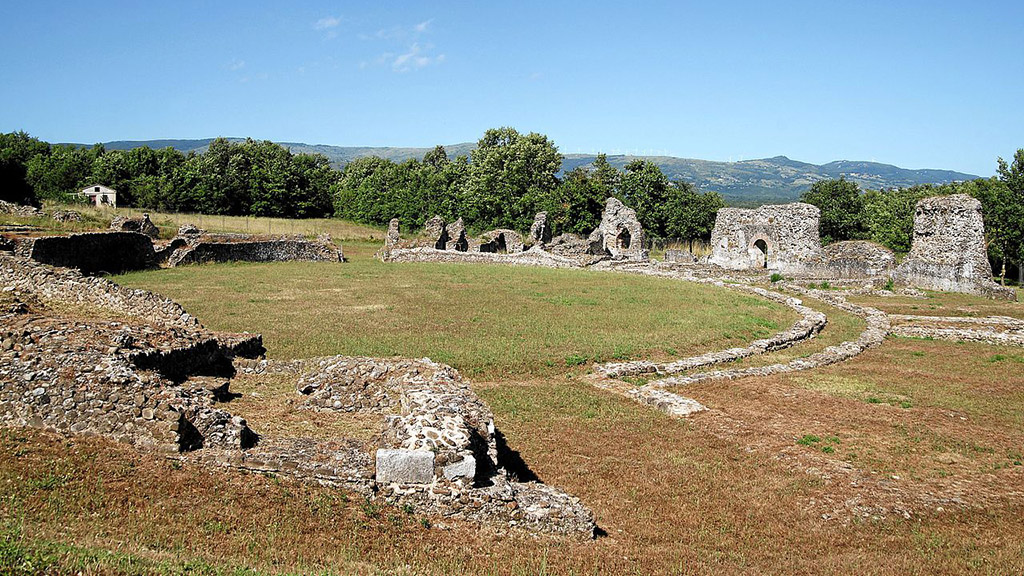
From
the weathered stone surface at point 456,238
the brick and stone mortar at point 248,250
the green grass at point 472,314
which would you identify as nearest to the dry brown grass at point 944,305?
the green grass at point 472,314

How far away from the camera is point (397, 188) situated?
7462cm

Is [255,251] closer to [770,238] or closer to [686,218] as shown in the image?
[770,238]

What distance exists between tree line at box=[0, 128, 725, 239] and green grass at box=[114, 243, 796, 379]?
103 feet

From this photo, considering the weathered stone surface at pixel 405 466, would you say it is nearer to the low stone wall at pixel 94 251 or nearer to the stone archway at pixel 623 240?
the low stone wall at pixel 94 251

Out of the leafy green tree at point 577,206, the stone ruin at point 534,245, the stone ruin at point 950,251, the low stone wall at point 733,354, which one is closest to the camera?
the low stone wall at point 733,354

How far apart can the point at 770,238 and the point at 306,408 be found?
136 ft

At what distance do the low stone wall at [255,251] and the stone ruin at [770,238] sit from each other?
91.3ft

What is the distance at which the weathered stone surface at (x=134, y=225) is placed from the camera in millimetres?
41875

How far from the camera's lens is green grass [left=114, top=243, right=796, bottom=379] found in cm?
1752

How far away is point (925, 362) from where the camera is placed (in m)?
19.1

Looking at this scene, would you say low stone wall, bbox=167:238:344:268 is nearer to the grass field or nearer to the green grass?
the green grass

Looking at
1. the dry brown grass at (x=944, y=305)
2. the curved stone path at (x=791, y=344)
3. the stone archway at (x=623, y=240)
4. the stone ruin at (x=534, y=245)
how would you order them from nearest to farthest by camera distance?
the curved stone path at (x=791, y=344) → the dry brown grass at (x=944, y=305) → the stone ruin at (x=534, y=245) → the stone archway at (x=623, y=240)

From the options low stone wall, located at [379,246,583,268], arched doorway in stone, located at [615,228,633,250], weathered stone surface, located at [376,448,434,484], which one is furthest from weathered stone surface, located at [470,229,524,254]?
weathered stone surface, located at [376,448,434,484]

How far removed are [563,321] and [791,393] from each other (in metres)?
8.66
